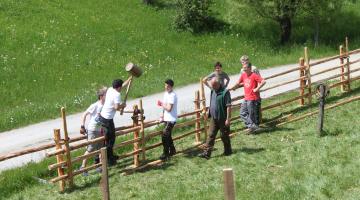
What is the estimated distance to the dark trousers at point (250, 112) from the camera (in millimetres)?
14477

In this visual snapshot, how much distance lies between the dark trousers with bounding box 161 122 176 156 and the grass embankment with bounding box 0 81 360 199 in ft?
0.82

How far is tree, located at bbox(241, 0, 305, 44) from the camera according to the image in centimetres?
2914

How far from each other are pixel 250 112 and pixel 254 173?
3403mm

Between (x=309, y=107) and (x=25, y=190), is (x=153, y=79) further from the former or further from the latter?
(x=25, y=190)

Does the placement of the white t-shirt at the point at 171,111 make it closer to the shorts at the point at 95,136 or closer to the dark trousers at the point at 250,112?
the shorts at the point at 95,136

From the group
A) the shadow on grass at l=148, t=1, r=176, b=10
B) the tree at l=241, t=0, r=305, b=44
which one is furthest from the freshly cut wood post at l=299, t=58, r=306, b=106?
the shadow on grass at l=148, t=1, r=176, b=10

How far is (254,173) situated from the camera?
1126 centimetres

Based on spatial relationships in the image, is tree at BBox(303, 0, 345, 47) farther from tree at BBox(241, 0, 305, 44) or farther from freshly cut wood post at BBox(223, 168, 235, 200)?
freshly cut wood post at BBox(223, 168, 235, 200)

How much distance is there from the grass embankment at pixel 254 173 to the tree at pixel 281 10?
15.5 metres

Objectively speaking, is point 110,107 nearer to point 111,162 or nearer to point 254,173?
point 111,162

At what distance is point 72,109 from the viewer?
65.0 feet

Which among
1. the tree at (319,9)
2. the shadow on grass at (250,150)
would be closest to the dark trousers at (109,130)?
the shadow on grass at (250,150)

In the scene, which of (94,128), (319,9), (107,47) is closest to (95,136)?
(94,128)

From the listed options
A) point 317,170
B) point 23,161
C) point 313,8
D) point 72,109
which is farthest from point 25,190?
point 313,8
